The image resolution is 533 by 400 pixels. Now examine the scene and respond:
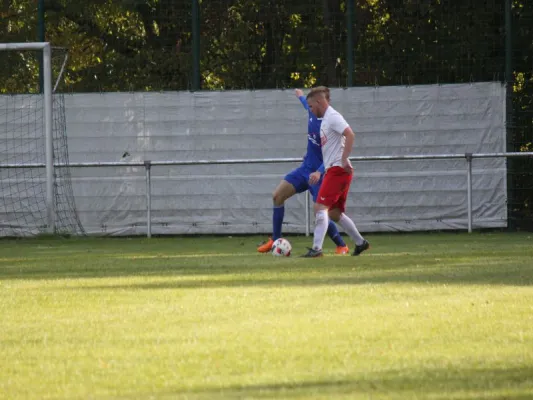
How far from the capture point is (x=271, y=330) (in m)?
7.16

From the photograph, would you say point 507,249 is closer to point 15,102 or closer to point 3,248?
point 3,248

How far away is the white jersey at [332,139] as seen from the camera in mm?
13898

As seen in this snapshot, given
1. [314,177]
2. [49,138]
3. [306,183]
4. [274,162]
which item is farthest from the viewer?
[274,162]

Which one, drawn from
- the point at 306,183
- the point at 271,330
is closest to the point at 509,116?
the point at 306,183

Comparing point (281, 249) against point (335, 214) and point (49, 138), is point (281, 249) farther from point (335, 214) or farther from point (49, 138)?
point (49, 138)

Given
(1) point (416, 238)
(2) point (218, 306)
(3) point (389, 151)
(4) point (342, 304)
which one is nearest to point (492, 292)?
(4) point (342, 304)

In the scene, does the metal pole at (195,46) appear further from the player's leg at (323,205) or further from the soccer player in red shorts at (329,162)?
the player's leg at (323,205)

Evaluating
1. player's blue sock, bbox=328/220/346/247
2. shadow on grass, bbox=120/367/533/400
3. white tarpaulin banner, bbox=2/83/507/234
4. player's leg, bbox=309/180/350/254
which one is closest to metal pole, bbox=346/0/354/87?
white tarpaulin banner, bbox=2/83/507/234

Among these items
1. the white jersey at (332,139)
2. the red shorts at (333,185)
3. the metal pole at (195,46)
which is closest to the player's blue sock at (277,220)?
the red shorts at (333,185)

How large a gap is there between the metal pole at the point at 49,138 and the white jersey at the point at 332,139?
7.52m

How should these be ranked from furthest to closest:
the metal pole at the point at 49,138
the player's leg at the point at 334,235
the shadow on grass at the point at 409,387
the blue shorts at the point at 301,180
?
the metal pole at the point at 49,138 < the blue shorts at the point at 301,180 < the player's leg at the point at 334,235 < the shadow on grass at the point at 409,387

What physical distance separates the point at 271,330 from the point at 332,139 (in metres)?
6.97

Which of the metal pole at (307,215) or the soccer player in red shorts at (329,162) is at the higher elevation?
the soccer player in red shorts at (329,162)

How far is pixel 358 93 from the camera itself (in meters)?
21.4
